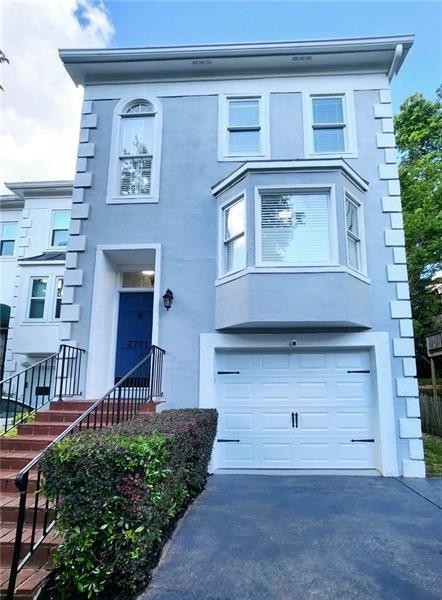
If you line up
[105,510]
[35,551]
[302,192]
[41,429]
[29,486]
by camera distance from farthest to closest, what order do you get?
[302,192] < [41,429] < [29,486] < [35,551] < [105,510]

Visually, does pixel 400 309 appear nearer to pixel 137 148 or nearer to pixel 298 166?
pixel 298 166

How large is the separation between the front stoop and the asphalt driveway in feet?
3.24

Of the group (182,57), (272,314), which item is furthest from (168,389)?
(182,57)

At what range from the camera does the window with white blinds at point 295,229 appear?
6266 millimetres

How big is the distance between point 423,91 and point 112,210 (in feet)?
51.7

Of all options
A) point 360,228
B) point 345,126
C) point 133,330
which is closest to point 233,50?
point 345,126

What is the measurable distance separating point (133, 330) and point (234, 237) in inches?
114

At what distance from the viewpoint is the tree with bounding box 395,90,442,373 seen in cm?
1319

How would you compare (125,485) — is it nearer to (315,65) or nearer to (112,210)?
(112,210)

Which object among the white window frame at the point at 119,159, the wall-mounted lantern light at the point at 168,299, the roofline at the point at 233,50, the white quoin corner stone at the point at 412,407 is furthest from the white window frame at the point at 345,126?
the white quoin corner stone at the point at 412,407

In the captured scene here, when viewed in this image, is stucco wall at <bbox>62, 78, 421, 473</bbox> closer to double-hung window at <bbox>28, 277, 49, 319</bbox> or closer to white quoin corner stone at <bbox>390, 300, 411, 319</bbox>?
white quoin corner stone at <bbox>390, 300, 411, 319</bbox>

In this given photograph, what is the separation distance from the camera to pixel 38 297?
499 inches

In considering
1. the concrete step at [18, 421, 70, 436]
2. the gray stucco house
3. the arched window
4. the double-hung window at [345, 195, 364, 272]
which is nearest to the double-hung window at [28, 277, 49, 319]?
the gray stucco house

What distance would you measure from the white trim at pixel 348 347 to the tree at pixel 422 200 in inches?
350
